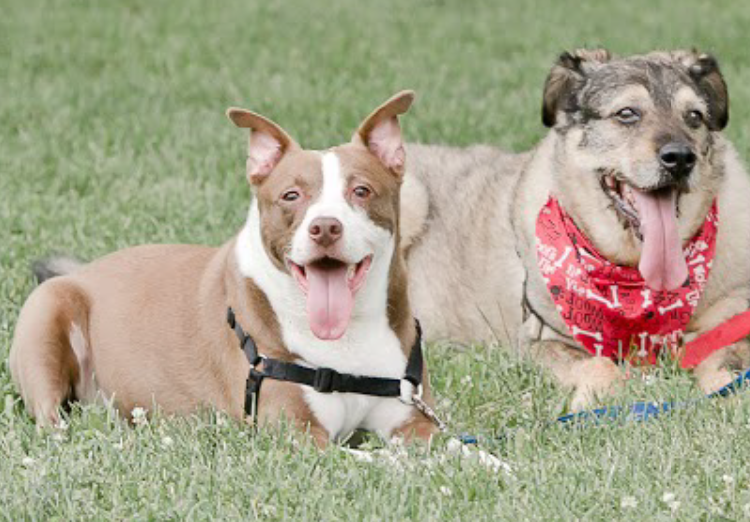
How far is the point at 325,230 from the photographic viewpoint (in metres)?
4.95

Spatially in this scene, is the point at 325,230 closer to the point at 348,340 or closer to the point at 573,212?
the point at 348,340

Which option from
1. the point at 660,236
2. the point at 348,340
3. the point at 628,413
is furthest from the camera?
the point at 660,236

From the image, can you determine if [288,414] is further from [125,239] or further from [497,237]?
[125,239]

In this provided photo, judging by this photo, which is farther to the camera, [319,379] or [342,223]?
[319,379]

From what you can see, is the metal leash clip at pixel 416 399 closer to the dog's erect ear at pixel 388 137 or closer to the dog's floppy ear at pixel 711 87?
the dog's erect ear at pixel 388 137

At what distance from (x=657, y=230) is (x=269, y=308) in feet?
6.37

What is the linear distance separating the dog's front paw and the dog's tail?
2.27m

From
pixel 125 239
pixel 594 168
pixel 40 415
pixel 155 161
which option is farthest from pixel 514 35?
pixel 40 415

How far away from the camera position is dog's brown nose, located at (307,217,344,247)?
4.95 m

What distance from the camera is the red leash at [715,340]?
6730 mm

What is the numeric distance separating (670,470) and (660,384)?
1301 mm

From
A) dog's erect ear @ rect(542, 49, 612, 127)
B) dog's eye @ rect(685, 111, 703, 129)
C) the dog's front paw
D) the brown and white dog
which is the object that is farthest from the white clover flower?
dog's eye @ rect(685, 111, 703, 129)

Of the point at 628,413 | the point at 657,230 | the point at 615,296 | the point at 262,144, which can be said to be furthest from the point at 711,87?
the point at 262,144

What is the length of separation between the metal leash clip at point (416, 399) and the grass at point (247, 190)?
0.23 metres
